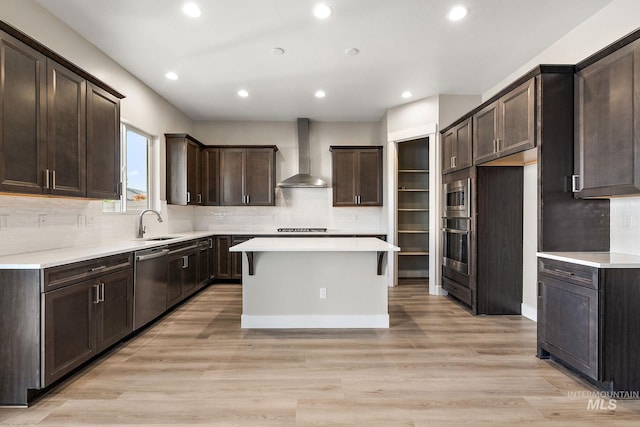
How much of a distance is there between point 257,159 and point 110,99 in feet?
9.62

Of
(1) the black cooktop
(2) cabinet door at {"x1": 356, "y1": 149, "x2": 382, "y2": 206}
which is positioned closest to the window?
(1) the black cooktop

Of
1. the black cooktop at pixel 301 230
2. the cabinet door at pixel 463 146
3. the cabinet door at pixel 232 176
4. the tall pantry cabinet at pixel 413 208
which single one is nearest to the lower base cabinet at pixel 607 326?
the cabinet door at pixel 463 146

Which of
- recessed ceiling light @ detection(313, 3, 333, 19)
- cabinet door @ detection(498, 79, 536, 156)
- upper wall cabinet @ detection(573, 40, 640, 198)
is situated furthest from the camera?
cabinet door @ detection(498, 79, 536, 156)

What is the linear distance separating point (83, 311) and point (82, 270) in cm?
31

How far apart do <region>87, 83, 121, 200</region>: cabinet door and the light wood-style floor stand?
4.98ft

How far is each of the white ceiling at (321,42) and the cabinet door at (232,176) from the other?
1205 mm

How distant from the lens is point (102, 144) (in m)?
3.11

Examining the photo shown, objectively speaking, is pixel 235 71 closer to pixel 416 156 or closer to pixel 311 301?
pixel 311 301

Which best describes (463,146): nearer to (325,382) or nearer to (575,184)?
(575,184)

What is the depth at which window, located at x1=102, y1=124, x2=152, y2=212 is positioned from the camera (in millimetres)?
4121

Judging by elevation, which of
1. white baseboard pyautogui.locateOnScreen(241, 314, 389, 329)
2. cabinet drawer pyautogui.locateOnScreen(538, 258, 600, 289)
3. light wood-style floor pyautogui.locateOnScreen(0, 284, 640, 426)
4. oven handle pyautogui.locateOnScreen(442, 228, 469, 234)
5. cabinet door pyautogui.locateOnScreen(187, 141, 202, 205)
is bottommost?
light wood-style floor pyautogui.locateOnScreen(0, 284, 640, 426)

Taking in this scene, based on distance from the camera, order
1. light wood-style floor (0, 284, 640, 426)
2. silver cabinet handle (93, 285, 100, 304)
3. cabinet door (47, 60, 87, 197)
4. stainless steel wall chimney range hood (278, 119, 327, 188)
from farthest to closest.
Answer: stainless steel wall chimney range hood (278, 119, 327, 188) < silver cabinet handle (93, 285, 100, 304) < cabinet door (47, 60, 87, 197) < light wood-style floor (0, 284, 640, 426)

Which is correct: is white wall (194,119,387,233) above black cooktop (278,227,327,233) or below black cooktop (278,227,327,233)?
above

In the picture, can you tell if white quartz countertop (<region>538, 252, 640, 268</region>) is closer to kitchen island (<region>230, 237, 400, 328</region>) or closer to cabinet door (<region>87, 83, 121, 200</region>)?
kitchen island (<region>230, 237, 400, 328</region>)
